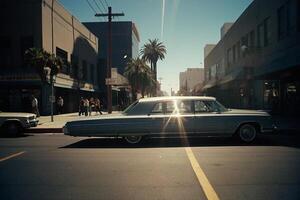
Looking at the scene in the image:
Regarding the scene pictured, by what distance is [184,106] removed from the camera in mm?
11602

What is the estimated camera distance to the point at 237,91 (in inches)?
1599

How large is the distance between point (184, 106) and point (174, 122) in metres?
0.62

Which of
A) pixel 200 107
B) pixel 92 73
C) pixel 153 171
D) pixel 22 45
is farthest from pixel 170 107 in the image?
pixel 92 73

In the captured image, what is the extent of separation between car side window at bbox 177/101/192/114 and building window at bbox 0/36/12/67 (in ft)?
76.3

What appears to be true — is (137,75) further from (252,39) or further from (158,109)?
(158,109)

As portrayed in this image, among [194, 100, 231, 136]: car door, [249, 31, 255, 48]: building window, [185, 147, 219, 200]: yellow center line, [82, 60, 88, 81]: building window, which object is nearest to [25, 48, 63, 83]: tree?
[194, 100, 231, 136]: car door

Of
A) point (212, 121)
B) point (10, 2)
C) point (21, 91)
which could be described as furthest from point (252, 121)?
point (10, 2)

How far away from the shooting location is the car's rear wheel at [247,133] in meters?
11.5

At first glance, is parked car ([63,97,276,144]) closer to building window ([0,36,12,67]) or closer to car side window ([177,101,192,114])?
car side window ([177,101,192,114])

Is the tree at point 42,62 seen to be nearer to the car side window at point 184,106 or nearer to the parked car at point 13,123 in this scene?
the parked car at point 13,123

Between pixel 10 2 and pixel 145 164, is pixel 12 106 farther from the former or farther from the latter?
pixel 145 164

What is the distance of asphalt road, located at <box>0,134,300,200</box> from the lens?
5.88 meters

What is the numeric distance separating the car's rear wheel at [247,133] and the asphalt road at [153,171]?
0.28m

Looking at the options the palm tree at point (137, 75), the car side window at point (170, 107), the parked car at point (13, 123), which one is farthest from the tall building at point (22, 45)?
the palm tree at point (137, 75)
